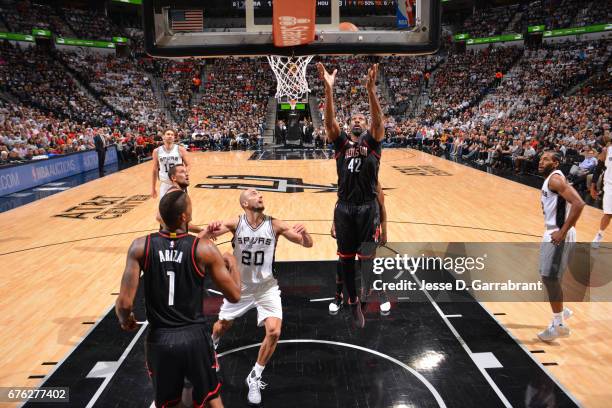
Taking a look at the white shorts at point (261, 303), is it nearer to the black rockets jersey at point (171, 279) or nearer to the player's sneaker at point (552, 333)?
the black rockets jersey at point (171, 279)

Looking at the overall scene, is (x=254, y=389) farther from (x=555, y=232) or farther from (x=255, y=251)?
(x=555, y=232)

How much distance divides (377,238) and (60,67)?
1309 inches

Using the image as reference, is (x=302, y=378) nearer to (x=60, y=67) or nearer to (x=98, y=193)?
(x=98, y=193)

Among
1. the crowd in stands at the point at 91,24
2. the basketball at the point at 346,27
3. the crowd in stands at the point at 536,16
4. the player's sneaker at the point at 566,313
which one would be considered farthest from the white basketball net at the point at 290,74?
the crowd in stands at the point at 91,24

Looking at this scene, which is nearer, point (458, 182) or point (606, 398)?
point (606, 398)

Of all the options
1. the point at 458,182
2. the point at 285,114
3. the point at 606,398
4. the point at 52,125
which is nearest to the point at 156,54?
the point at 606,398

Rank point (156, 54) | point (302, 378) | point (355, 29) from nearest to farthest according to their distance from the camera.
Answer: point (302, 378), point (156, 54), point (355, 29)

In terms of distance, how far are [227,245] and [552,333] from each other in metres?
5.26

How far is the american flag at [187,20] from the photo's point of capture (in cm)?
570

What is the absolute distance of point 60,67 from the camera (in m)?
31.9

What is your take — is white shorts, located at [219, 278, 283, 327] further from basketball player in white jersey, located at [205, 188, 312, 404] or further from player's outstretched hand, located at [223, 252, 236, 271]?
player's outstretched hand, located at [223, 252, 236, 271]

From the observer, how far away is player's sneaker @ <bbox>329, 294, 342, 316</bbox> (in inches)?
214

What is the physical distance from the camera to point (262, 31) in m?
5.76

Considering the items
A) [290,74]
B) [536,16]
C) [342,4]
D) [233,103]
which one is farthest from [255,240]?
[536,16]
